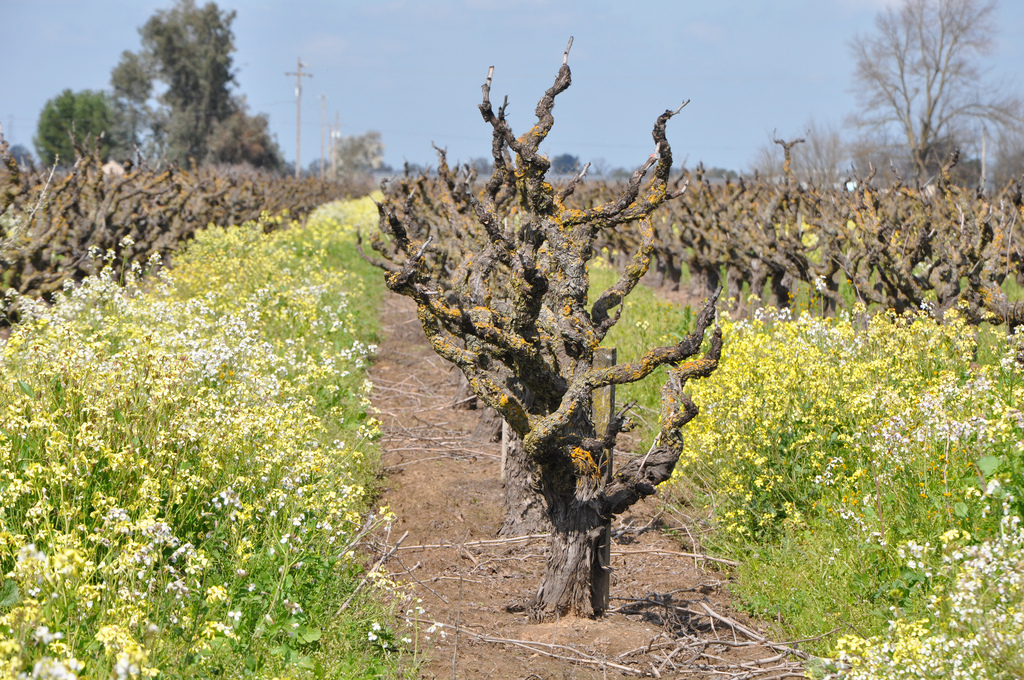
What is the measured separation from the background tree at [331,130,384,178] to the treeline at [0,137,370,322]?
74.8m

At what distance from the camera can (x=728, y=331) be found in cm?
897

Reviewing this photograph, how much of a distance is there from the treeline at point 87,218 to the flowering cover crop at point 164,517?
9.33 ft

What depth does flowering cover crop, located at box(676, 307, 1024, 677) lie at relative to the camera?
507 cm

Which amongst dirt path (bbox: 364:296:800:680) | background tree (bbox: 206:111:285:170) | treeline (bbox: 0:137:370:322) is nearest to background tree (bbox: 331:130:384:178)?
background tree (bbox: 206:111:285:170)

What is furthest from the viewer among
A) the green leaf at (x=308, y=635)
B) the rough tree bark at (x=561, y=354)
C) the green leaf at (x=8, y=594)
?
the rough tree bark at (x=561, y=354)

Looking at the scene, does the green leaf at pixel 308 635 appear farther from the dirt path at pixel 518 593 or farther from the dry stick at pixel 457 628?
the dry stick at pixel 457 628

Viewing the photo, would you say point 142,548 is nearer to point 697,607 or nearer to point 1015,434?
point 697,607

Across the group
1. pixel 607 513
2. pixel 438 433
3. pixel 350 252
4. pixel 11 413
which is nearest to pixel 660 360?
pixel 607 513

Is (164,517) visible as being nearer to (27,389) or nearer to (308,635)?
(308,635)

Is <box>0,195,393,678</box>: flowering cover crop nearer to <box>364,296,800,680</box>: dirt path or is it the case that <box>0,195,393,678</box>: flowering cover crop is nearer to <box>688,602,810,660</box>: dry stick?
<box>364,296,800,680</box>: dirt path

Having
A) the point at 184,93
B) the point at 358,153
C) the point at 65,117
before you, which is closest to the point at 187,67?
the point at 184,93

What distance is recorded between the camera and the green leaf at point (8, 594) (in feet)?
12.1

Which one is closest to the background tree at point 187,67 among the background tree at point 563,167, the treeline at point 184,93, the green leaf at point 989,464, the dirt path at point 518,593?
the treeline at point 184,93

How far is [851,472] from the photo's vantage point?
647cm
